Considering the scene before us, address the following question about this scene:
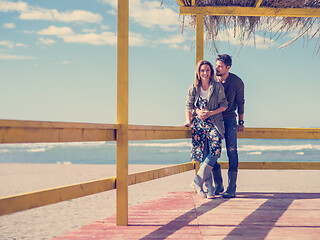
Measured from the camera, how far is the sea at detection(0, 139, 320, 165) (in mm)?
24234

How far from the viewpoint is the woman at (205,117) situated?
3.99 m

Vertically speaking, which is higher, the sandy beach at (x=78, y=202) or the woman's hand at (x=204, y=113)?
the woman's hand at (x=204, y=113)

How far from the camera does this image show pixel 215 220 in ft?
10.4

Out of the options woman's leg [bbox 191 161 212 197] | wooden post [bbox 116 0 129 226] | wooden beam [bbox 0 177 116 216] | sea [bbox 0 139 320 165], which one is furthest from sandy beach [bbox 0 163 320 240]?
sea [bbox 0 139 320 165]

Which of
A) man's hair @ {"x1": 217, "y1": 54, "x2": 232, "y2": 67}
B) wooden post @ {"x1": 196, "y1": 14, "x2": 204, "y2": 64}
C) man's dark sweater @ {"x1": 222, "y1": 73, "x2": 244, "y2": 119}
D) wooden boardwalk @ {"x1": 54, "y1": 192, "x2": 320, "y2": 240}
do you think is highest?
wooden post @ {"x1": 196, "y1": 14, "x2": 204, "y2": 64}

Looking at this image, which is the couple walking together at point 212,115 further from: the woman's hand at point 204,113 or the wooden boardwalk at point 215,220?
the wooden boardwalk at point 215,220

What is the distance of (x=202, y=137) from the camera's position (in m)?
4.10

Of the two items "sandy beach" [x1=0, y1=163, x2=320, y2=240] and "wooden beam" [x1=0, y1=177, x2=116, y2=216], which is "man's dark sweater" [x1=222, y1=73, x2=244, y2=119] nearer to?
"wooden beam" [x1=0, y1=177, x2=116, y2=216]

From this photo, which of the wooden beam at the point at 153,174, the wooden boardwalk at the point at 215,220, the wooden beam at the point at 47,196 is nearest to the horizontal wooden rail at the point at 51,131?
the wooden beam at the point at 47,196

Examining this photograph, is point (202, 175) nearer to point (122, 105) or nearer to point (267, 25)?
point (122, 105)

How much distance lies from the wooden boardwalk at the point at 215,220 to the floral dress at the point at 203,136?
0.55 meters

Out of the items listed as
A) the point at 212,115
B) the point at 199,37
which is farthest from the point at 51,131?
the point at 199,37

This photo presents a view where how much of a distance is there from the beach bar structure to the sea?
18454 millimetres

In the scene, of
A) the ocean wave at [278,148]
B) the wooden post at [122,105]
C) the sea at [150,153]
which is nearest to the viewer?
the wooden post at [122,105]
